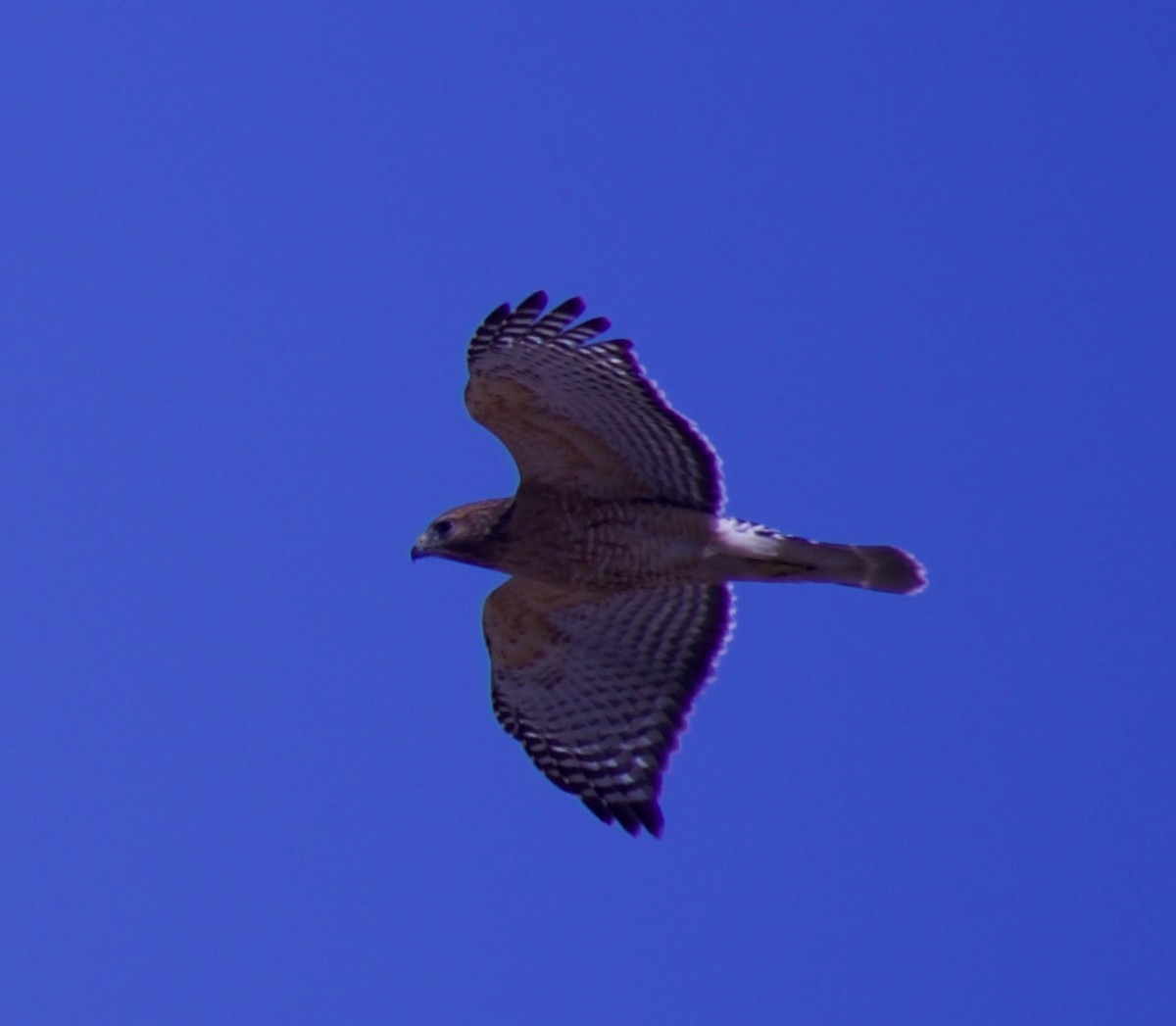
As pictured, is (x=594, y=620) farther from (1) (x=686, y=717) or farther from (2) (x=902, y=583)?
(2) (x=902, y=583)

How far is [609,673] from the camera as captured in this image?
30.0ft


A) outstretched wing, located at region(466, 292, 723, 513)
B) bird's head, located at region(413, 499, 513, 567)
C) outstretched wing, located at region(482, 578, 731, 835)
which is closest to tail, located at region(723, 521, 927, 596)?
outstretched wing, located at region(466, 292, 723, 513)

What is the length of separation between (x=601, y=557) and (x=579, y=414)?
0.66 m

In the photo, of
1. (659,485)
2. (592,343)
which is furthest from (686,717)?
(592,343)

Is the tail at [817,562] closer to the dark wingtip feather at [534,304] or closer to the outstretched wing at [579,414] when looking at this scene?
the outstretched wing at [579,414]

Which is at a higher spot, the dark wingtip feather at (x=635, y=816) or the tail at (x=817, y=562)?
the tail at (x=817, y=562)

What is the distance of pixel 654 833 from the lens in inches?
349

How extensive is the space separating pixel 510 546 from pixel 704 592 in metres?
0.99

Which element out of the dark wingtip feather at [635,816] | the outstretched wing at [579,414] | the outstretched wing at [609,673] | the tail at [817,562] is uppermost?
the outstretched wing at [579,414]

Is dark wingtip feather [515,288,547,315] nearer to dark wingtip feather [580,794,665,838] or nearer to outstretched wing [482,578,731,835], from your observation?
outstretched wing [482,578,731,835]

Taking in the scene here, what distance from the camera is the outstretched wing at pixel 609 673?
352 inches

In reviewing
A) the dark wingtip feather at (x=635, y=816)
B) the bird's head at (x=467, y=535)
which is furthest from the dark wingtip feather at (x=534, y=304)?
the dark wingtip feather at (x=635, y=816)

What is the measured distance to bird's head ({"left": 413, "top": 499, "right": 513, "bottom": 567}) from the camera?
8.59 meters

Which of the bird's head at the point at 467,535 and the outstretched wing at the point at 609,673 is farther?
the outstretched wing at the point at 609,673
